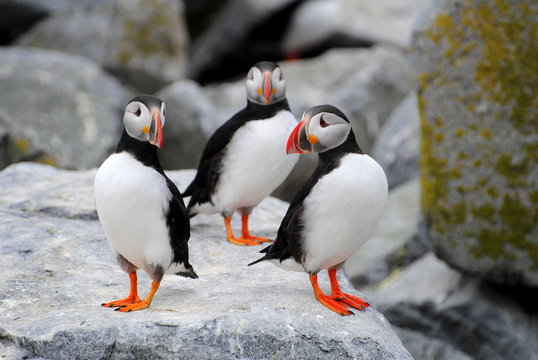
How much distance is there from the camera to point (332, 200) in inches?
153

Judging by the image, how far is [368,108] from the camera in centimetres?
1050

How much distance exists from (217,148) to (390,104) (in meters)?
5.98

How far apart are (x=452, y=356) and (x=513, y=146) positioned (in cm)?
158

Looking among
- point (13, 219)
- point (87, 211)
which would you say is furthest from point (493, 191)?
point (13, 219)

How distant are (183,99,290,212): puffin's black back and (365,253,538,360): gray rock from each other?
6.48 ft

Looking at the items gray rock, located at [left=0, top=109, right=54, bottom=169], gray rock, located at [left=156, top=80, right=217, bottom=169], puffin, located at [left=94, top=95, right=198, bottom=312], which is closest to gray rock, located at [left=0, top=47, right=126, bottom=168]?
gray rock, located at [left=156, top=80, right=217, bottom=169]

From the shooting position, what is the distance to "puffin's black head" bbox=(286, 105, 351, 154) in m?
3.95

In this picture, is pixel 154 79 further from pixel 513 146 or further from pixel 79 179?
pixel 513 146

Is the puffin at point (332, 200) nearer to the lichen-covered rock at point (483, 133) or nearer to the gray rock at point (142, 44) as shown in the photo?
the lichen-covered rock at point (483, 133)

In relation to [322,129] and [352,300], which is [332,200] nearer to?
[322,129]

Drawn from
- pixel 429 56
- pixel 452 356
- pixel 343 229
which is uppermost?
pixel 429 56

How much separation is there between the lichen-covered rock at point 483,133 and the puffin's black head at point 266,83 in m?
1.51

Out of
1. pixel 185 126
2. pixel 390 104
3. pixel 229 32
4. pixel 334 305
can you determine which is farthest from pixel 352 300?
pixel 229 32

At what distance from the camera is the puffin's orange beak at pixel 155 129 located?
12.5 feet
